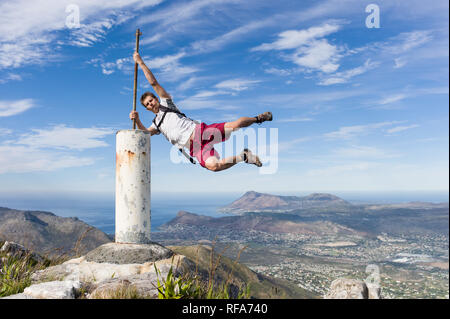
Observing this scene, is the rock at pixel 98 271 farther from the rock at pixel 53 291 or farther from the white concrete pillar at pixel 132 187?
the rock at pixel 53 291

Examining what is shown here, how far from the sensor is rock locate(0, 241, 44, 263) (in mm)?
10469

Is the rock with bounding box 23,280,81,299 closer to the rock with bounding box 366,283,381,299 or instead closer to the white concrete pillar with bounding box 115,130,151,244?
the white concrete pillar with bounding box 115,130,151,244

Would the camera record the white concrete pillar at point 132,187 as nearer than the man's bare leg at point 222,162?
No

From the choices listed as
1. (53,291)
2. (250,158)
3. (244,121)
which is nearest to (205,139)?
(244,121)

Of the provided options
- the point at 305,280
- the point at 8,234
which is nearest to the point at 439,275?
the point at 305,280

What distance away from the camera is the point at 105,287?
21.5 ft

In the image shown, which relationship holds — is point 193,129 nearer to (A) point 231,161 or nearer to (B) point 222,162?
(B) point 222,162

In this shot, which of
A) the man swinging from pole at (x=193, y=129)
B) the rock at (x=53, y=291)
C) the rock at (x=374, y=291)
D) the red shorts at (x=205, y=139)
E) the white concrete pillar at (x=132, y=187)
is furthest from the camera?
the white concrete pillar at (x=132, y=187)

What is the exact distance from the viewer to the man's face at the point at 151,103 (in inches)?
322

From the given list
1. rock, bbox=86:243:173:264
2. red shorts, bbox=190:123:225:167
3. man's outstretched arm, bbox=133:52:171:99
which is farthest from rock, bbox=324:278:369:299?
man's outstretched arm, bbox=133:52:171:99

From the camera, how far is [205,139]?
295 inches

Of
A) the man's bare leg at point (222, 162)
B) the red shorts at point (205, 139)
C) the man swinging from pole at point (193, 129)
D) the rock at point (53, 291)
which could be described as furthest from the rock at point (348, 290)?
the rock at point (53, 291)

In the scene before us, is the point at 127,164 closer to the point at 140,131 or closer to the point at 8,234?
the point at 140,131
